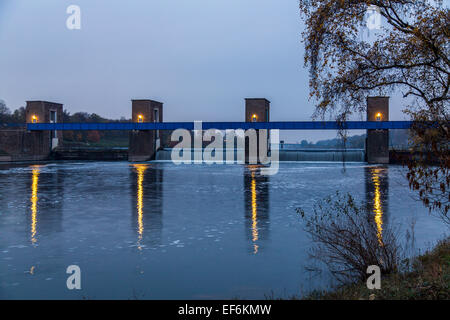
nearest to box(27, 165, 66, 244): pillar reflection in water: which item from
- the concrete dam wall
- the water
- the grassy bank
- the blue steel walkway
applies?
the water

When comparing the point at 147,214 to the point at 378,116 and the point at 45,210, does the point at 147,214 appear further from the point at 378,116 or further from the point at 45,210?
the point at 378,116

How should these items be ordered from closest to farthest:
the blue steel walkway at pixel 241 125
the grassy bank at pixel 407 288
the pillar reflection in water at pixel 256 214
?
1. the grassy bank at pixel 407 288
2. the pillar reflection in water at pixel 256 214
3. the blue steel walkway at pixel 241 125

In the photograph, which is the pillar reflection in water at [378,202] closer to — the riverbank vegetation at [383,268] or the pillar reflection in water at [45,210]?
the riverbank vegetation at [383,268]

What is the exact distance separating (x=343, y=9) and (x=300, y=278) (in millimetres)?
5452

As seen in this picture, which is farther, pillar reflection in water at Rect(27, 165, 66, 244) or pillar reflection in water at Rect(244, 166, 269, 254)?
pillar reflection in water at Rect(27, 165, 66, 244)

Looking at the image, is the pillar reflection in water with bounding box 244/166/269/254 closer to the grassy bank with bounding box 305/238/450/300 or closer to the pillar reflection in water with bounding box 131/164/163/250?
the pillar reflection in water with bounding box 131/164/163/250

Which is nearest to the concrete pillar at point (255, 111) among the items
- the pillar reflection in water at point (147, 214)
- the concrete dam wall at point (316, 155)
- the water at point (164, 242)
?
the concrete dam wall at point (316, 155)

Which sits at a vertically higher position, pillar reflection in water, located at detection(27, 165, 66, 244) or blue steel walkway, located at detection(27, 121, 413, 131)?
blue steel walkway, located at detection(27, 121, 413, 131)

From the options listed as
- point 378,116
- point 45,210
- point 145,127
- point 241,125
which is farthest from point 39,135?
point 45,210

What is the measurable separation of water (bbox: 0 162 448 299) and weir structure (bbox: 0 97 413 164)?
30987 millimetres

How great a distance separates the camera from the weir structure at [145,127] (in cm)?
4825

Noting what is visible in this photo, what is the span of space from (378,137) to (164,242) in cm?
4310

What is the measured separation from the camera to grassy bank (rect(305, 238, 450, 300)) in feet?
18.9
